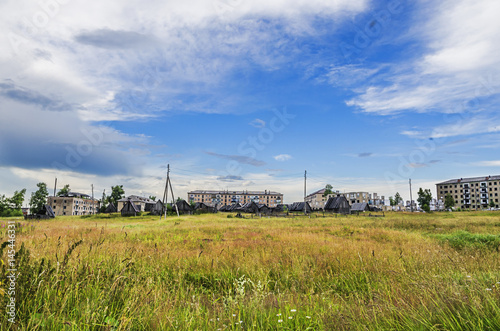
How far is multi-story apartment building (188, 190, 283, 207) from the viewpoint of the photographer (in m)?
185

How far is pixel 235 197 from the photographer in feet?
608

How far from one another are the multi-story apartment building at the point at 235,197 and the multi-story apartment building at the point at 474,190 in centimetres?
9590

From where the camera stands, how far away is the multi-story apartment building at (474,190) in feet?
418

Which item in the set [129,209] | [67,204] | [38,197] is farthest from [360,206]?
[67,204]

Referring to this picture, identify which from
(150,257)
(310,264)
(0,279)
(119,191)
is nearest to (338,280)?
(310,264)

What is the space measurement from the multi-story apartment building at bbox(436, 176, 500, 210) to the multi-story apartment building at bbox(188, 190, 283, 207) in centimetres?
9590

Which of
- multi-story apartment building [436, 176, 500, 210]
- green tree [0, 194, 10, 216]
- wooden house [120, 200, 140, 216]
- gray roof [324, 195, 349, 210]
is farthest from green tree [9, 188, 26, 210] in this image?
multi-story apartment building [436, 176, 500, 210]

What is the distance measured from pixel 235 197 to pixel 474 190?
423 feet

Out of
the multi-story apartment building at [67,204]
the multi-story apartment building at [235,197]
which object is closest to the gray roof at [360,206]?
the multi-story apartment building at [67,204]

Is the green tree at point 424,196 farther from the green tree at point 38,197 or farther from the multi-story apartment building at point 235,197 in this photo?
the green tree at point 38,197

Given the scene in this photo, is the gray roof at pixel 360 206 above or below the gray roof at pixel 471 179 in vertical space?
below

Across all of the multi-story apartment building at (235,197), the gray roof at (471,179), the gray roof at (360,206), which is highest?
the gray roof at (471,179)

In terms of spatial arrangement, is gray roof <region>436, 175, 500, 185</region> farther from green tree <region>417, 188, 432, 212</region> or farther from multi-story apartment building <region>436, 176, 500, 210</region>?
green tree <region>417, 188, 432, 212</region>

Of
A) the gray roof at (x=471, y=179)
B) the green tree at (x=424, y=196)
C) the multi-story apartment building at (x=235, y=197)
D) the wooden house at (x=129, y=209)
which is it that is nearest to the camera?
the wooden house at (x=129, y=209)
